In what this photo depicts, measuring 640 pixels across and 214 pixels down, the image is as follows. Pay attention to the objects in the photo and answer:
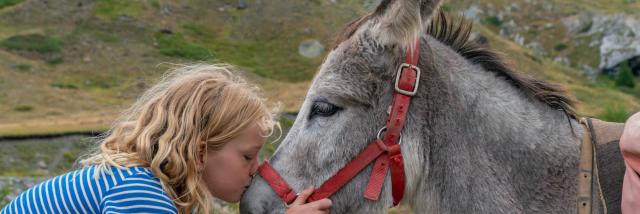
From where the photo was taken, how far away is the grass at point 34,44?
46.2m

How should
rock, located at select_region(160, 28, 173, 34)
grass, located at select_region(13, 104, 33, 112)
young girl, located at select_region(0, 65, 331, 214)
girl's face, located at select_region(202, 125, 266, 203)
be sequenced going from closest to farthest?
young girl, located at select_region(0, 65, 331, 214), girl's face, located at select_region(202, 125, 266, 203), grass, located at select_region(13, 104, 33, 112), rock, located at select_region(160, 28, 173, 34)

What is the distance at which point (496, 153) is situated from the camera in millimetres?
3488

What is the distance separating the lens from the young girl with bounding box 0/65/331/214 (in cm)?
330

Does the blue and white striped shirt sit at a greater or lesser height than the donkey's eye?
lesser

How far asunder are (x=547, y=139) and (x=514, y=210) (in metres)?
0.39

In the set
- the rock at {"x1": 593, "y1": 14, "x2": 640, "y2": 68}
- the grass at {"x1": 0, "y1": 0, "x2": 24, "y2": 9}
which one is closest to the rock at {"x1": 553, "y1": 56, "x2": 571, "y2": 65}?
the rock at {"x1": 593, "y1": 14, "x2": 640, "y2": 68}

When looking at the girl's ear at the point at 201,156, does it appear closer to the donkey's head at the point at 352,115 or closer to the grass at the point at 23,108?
the donkey's head at the point at 352,115

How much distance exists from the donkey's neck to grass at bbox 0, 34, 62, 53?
153 ft

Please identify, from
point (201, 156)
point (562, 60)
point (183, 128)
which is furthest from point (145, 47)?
point (183, 128)

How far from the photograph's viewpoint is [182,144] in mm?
3484

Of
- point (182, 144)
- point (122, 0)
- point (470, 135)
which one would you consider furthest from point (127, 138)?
point (122, 0)

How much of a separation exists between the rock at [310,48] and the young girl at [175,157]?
45478 millimetres

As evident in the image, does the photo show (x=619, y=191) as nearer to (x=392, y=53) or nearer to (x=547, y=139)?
(x=547, y=139)

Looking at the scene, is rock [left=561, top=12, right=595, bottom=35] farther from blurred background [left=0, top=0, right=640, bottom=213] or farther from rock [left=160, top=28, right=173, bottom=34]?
rock [left=160, top=28, right=173, bottom=34]
